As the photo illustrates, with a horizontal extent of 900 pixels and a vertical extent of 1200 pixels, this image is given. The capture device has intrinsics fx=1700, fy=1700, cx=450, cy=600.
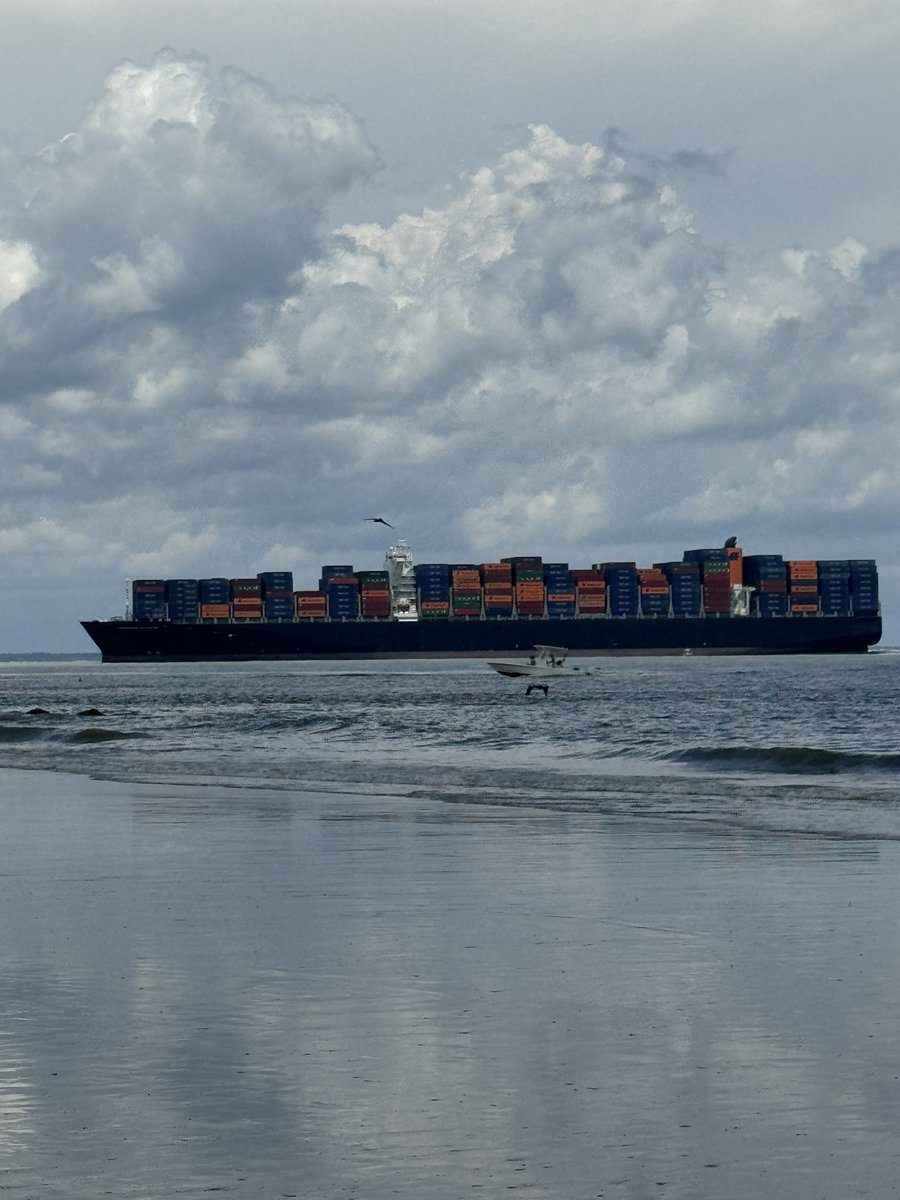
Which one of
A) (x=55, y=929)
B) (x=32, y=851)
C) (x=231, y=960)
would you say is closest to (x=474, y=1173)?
(x=231, y=960)

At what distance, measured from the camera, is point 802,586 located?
196 metres

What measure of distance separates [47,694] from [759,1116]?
4352 inches

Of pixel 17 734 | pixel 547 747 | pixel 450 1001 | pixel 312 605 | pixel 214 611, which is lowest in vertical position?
pixel 17 734

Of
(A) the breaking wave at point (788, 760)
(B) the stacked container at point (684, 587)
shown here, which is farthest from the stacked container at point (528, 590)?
(A) the breaking wave at point (788, 760)

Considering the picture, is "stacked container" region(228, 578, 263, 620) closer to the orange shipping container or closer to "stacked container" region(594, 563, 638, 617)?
the orange shipping container

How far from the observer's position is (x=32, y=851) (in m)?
18.7

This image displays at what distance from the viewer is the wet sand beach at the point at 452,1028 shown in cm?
665

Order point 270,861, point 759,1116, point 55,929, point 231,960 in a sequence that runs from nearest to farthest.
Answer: point 759,1116, point 231,960, point 55,929, point 270,861

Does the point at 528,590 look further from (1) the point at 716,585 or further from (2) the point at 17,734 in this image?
(2) the point at 17,734

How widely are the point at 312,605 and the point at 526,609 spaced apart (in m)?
25.1

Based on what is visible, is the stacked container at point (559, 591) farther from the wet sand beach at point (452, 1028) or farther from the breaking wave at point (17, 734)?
the wet sand beach at point (452, 1028)

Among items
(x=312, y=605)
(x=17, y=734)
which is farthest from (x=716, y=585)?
(x=17, y=734)

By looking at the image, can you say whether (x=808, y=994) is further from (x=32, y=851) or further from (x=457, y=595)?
(x=457, y=595)

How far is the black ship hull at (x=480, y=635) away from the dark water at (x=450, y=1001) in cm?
16890
